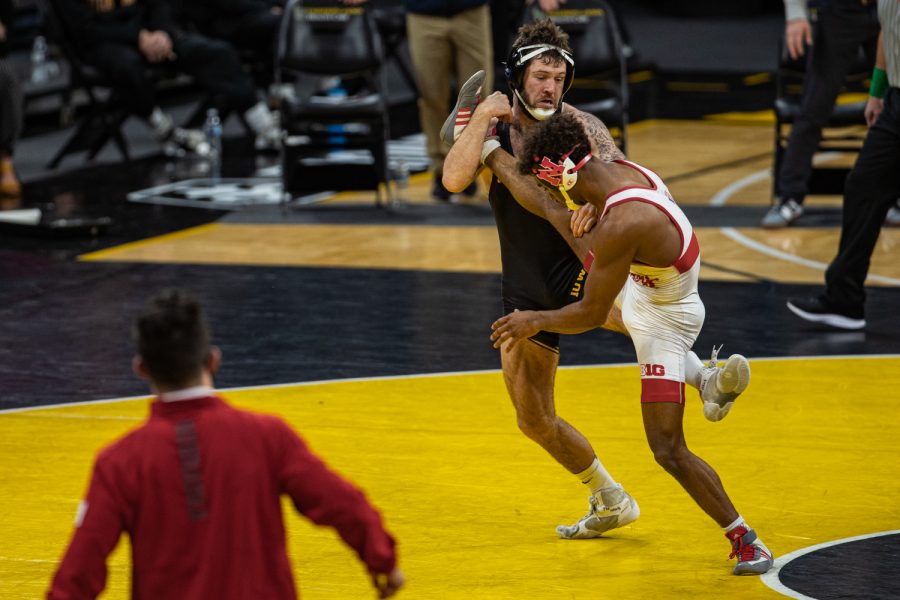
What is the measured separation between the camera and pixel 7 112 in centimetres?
1100

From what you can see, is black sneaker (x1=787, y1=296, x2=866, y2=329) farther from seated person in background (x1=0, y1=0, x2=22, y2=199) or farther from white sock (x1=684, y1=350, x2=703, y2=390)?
seated person in background (x1=0, y1=0, x2=22, y2=199)

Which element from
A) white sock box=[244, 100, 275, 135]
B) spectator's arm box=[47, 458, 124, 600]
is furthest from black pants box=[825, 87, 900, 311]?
white sock box=[244, 100, 275, 135]

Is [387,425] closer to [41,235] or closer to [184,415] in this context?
[184,415]

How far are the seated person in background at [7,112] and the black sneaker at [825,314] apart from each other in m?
5.82

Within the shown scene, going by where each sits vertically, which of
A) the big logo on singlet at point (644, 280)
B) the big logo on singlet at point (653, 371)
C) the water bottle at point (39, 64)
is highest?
the big logo on singlet at point (644, 280)

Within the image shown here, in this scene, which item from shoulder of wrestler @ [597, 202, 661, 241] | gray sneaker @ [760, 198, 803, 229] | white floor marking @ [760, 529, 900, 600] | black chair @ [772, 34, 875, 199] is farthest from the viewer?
black chair @ [772, 34, 875, 199]

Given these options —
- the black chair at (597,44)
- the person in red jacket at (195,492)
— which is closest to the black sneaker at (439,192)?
the black chair at (597,44)

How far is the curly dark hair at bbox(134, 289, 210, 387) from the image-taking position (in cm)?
288

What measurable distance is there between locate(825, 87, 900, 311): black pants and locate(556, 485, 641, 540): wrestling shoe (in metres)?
2.86

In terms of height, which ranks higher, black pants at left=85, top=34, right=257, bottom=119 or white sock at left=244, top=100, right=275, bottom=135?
black pants at left=85, top=34, right=257, bottom=119

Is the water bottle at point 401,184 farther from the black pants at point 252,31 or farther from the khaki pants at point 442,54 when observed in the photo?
the black pants at point 252,31

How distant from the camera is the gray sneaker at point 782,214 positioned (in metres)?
10.0

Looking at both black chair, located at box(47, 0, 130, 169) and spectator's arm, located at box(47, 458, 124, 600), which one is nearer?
spectator's arm, located at box(47, 458, 124, 600)

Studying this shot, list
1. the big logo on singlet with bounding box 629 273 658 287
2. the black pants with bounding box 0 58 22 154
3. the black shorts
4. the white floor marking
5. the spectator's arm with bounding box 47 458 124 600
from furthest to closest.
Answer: the black pants with bounding box 0 58 22 154
the black shorts
the big logo on singlet with bounding box 629 273 658 287
the white floor marking
the spectator's arm with bounding box 47 458 124 600
